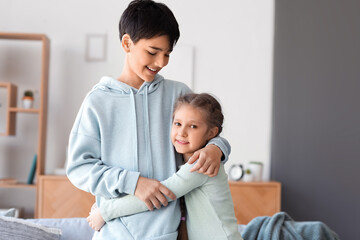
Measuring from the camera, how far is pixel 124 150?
1.44m

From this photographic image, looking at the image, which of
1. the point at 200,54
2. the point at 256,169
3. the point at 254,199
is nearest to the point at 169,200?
the point at 254,199

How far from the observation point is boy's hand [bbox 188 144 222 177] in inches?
54.8

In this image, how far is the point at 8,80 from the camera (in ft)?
14.2

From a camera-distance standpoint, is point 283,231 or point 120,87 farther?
point 283,231

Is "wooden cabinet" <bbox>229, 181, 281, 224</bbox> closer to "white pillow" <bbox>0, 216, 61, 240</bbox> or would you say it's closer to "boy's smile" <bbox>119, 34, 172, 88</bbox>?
"white pillow" <bbox>0, 216, 61, 240</bbox>

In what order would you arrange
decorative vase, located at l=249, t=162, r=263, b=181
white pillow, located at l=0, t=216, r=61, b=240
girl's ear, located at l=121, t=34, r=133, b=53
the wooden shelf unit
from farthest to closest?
decorative vase, located at l=249, t=162, r=263, b=181
the wooden shelf unit
white pillow, located at l=0, t=216, r=61, b=240
girl's ear, located at l=121, t=34, r=133, b=53

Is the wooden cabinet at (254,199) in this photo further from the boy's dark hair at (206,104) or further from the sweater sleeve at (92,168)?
the sweater sleeve at (92,168)

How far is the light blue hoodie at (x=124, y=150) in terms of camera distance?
1386 millimetres

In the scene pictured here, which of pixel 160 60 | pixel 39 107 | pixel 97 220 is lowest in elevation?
pixel 97 220

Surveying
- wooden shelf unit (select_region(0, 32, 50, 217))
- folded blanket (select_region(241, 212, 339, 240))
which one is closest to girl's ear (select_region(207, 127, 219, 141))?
folded blanket (select_region(241, 212, 339, 240))

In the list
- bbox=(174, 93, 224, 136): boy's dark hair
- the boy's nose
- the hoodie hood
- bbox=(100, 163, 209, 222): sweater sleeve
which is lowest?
bbox=(100, 163, 209, 222): sweater sleeve

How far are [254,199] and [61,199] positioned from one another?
1.57m

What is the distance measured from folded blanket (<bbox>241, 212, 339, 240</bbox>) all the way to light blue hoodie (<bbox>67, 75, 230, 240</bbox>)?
798 mm

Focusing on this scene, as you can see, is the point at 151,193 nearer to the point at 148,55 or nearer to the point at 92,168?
the point at 92,168
